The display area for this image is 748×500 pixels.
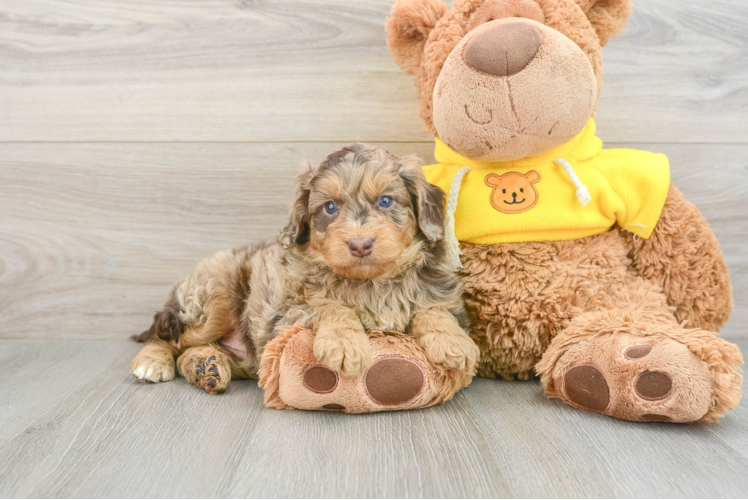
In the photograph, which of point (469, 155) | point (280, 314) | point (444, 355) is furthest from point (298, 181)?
point (444, 355)

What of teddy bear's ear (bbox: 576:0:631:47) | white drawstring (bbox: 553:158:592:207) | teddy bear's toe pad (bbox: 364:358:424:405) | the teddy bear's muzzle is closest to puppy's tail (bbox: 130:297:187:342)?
teddy bear's toe pad (bbox: 364:358:424:405)

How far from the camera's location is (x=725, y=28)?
239 centimetres

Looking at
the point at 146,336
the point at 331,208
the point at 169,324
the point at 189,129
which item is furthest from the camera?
the point at 189,129

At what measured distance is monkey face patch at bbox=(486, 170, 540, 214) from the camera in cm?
188

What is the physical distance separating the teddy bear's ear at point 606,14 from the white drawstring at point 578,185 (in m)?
0.45

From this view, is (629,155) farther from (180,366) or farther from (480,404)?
(180,366)

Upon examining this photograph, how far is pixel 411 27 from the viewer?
1992mm

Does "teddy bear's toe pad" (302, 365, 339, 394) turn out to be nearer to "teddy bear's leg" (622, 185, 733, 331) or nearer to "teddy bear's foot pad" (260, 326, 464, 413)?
"teddy bear's foot pad" (260, 326, 464, 413)

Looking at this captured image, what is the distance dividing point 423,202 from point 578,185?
501 mm

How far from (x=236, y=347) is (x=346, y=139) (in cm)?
101

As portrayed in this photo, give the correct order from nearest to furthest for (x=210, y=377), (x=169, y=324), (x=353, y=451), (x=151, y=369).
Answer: (x=353, y=451) → (x=210, y=377) → (x=151, y=369) → (x=169, y=324)

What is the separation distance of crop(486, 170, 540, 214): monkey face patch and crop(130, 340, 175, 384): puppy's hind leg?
1.34 meters

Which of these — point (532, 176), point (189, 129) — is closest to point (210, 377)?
point (189, 129)

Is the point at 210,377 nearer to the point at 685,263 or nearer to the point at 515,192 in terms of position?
the point at 515,192
